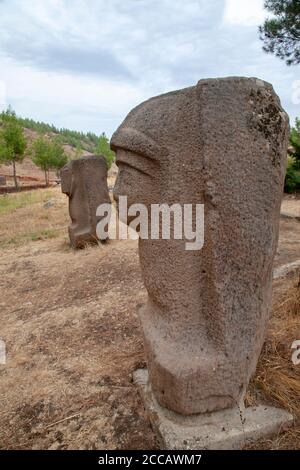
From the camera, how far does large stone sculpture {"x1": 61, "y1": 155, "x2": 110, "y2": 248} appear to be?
5.33 meters

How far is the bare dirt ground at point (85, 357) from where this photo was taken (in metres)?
1.64

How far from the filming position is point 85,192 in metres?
5.41

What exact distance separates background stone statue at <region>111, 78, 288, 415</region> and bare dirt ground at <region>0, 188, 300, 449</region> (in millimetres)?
290

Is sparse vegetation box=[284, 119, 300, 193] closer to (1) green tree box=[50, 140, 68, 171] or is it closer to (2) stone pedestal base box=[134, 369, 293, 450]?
(2) stone pedestal base box=[134, 369, 293, 450]

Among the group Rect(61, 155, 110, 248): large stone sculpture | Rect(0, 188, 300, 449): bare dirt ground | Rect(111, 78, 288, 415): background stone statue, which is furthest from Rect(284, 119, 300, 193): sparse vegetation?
Rect(111, 78, 288, 415): background stone statue

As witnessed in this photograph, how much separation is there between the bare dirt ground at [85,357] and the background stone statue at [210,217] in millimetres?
290

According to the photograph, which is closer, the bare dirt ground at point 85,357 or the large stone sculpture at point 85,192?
the bare dirt ground at point 85,357

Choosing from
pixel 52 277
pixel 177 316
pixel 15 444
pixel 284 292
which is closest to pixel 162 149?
pixel 177 316

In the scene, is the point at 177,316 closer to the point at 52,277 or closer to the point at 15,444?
the point at 15,444

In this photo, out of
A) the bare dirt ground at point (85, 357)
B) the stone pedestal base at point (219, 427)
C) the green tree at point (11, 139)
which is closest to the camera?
the stone pedestal base at point (219, 427)

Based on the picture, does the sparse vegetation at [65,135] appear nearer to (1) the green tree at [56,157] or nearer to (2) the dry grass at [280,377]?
(1) the green tree at [56,157]

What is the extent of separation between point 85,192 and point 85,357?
3471 mm

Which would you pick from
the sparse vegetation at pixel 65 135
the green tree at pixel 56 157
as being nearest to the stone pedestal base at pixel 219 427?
the green tree at pixel 56 157

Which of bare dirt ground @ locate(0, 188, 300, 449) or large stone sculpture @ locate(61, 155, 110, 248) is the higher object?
large stone sculpture @ locate(61, 155, 110, 248)
